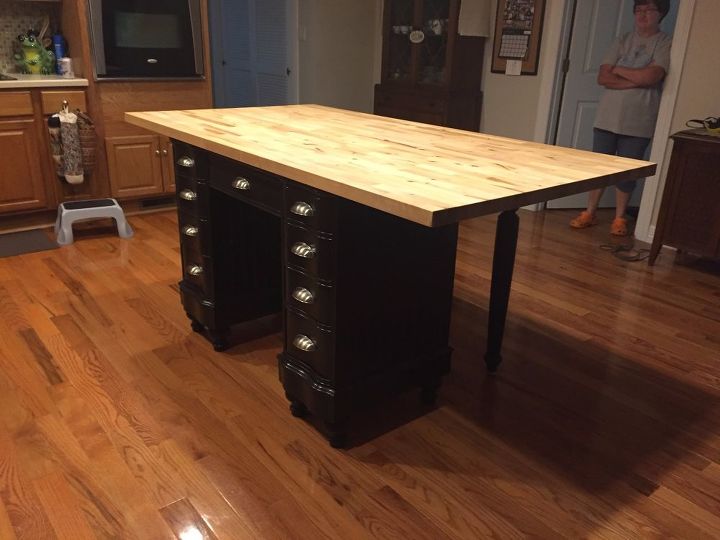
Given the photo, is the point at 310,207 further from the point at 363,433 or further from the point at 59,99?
the point at 59,99

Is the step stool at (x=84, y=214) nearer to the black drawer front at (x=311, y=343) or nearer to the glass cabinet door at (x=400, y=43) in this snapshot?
the black drawer front at (x=311, y=343)

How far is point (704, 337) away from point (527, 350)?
803 millimetres

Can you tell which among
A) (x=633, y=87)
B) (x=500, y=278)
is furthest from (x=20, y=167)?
(x=633, y=87)

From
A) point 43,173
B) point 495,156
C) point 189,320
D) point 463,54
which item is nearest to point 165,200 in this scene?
point 43,173

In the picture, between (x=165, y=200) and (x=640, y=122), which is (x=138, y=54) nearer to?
(x=165, y=200)

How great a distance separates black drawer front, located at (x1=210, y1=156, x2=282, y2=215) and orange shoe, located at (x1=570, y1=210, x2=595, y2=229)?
2.78 metres

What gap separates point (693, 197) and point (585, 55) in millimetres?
1467

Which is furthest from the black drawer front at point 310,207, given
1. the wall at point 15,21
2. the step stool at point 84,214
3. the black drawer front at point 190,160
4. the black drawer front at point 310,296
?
the wall at point 15,21

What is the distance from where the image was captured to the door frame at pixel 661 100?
11.4 ft

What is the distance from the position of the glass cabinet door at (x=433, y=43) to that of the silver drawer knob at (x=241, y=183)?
2966mm

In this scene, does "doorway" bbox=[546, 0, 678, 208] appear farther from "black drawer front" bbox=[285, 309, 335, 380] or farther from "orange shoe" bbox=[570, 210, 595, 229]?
"black drawer front" bbox=[285, 309, 335, 380]

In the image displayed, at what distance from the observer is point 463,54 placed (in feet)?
14.8

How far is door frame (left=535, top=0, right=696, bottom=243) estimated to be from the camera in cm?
349

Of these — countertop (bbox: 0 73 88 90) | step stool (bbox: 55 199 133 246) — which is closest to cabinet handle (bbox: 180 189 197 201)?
step stool (bbox: 55 199 133 246)
